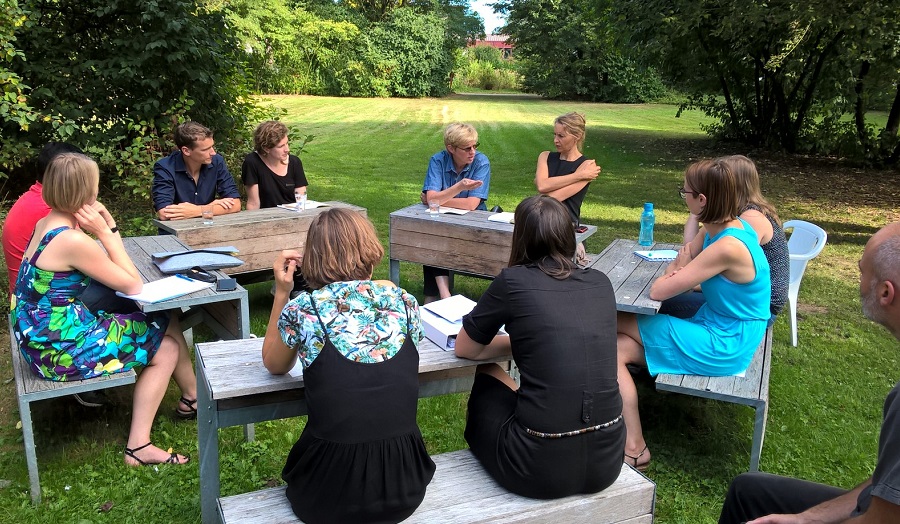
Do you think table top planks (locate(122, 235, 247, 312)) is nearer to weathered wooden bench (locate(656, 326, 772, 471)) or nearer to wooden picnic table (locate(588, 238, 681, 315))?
wooden picnic table (locate(588, 238, 681, 315))

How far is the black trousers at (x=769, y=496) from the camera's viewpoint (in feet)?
7.63

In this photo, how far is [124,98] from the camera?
730cm

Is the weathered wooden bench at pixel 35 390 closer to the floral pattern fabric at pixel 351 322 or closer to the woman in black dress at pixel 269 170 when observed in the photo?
the floral pattern fabric at pixel 351 322

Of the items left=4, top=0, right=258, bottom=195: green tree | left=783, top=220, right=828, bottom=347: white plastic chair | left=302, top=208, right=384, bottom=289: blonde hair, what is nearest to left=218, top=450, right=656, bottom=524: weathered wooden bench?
left=302, top=208, right=384, bottom=289: blonde hair

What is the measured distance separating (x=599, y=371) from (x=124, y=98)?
661cm

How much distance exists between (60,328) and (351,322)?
5.40ft

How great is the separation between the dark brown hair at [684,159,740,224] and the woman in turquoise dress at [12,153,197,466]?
108 inches

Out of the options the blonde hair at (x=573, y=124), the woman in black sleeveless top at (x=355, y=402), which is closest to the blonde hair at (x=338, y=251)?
the woman in black sleeveless top at (x=355, y=402)

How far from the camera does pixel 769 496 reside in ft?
7.82

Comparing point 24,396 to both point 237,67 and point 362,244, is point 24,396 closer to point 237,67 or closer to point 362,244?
point 362,244

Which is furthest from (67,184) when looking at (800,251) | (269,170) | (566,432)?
(800,251)

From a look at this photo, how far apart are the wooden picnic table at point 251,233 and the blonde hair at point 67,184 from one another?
1.53 meters

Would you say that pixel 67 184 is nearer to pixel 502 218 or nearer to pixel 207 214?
pixel 207 214

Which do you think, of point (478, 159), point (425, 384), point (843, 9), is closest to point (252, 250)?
point (478, 159)
